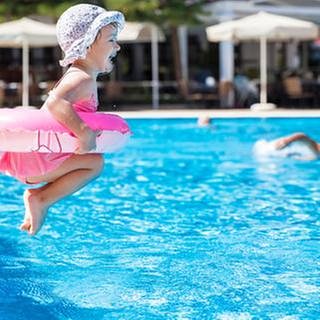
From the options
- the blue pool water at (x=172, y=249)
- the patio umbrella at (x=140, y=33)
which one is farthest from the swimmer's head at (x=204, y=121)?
the blue pool water at (x=172, y=249)

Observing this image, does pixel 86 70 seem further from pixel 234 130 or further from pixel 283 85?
pixel 283 85

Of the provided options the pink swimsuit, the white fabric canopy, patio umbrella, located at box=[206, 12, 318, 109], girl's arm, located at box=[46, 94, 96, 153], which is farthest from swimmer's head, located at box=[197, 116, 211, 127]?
girl's arm, located at box=[46, 94, 96, 153]

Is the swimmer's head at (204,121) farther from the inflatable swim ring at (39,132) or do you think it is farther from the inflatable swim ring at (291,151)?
the inflatable swim ring at (39,132)

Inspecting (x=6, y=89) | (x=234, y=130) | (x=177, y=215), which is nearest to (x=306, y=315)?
(x=177, y=215)

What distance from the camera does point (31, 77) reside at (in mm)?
21219

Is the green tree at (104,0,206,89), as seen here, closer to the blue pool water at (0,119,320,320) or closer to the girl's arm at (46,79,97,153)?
the blue pool water at (0,119,320,320)

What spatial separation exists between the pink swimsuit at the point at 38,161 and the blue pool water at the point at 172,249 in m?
0.71

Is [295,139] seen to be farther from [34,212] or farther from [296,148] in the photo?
[34,212]

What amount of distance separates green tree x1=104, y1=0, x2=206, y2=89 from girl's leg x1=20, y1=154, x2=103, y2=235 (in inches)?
612

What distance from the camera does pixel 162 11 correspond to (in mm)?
19453

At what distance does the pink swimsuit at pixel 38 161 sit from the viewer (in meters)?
3.60

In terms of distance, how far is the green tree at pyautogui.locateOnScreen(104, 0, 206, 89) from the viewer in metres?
19.0

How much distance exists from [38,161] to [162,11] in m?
16.3

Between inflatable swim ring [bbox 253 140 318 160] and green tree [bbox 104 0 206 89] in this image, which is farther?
green tree [bbox 104 0 206 89]
